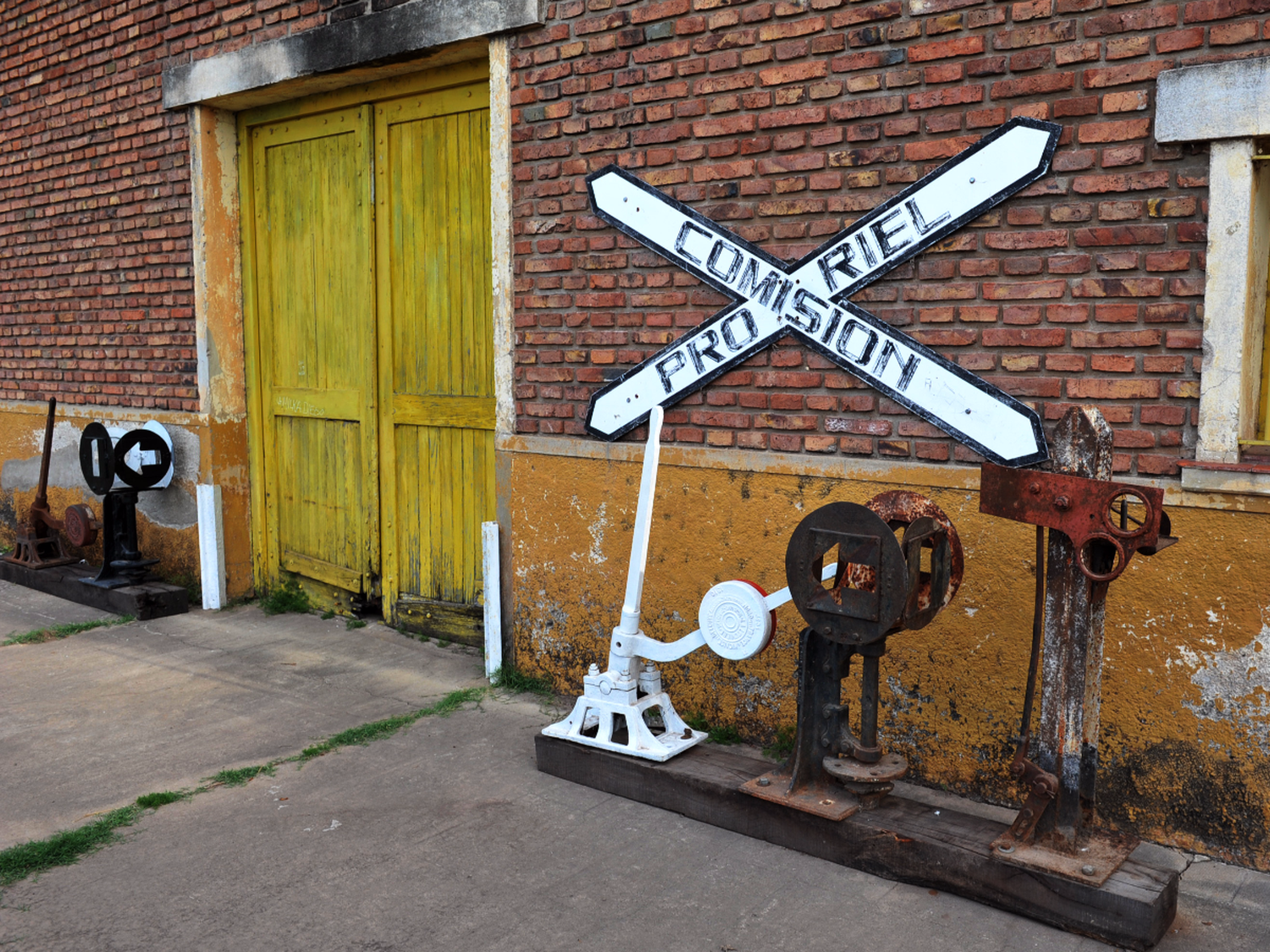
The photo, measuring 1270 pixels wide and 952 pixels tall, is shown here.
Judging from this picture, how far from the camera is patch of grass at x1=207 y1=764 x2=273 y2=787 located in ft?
13.1

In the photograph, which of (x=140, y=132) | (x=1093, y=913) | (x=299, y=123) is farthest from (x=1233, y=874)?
(x=140, y=132)

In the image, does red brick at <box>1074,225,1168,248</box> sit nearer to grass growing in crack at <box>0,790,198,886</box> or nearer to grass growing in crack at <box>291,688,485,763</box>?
grass growing in crack at <box>291,688,485,763</box>

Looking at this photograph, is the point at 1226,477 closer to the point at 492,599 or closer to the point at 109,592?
the point at 492,599

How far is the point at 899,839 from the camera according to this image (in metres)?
3.14

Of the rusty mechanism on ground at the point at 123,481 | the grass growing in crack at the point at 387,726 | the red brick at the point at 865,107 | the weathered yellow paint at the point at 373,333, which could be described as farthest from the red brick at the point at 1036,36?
the rusty mechanism on ground at the point at 123,481

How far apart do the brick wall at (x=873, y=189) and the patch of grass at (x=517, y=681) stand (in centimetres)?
115

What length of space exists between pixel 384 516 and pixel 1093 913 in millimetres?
4158

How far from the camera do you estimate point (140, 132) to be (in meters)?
6.64

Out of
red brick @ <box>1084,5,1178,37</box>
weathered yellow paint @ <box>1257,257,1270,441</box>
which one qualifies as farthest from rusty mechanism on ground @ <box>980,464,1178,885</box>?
red brick @ <box>1084,5,1178,37</box>

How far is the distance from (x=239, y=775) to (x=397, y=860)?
977 mm

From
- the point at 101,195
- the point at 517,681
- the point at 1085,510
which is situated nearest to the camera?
the point at 1085,510

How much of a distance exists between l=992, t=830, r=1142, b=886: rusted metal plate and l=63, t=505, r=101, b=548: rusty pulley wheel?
229 inches

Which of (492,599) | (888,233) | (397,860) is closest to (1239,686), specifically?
(888,233)

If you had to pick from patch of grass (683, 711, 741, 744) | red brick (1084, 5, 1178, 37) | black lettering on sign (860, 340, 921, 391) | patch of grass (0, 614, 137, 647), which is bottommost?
patch of grass (683, 711, 741, 744)
